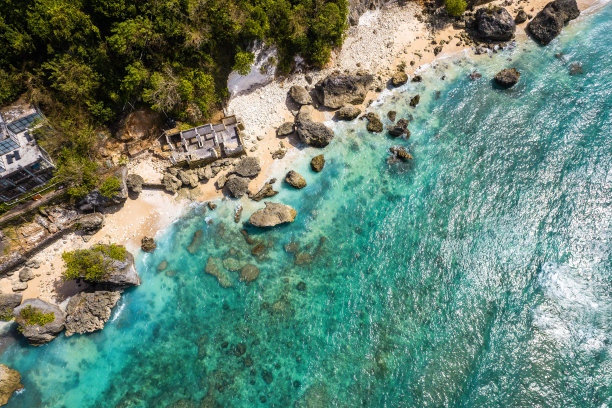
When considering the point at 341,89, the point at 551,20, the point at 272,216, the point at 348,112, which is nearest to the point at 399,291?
the point at 272,216

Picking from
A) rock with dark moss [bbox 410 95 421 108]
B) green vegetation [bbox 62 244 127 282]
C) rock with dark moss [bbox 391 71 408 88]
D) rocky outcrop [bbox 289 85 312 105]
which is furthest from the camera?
rock with dark moss [bbox 391 71 408 88]

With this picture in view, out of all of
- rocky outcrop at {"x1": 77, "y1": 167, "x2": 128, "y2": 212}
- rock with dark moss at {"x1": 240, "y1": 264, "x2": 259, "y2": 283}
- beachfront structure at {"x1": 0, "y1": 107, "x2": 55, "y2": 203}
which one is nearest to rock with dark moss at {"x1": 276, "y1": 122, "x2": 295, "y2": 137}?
rock with dark moss at {"x1": 240, "y1": 264, "x2": 259, "y2": 283}

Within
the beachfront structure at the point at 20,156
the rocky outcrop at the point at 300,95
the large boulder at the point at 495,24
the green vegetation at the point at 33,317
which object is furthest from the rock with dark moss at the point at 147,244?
the large boulder at the point at 495,24

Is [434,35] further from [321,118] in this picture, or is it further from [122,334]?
[122,334]

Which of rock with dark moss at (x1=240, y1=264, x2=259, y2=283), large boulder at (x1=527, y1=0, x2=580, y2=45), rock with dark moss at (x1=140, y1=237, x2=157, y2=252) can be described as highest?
large boulder at (x1=527, y1=0, x2=580, y2=45)

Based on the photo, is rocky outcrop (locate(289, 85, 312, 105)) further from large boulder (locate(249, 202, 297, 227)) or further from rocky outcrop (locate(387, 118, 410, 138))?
large boulder (locate(249, 202, 297, 227))

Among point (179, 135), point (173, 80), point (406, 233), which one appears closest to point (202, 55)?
point (173, 80)
